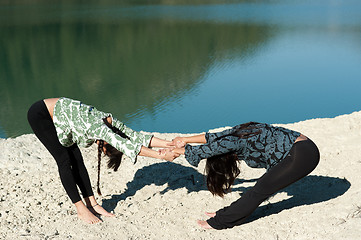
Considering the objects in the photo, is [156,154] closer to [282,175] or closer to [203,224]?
[203,224]

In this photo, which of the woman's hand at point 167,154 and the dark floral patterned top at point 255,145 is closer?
A: the dark floral patterned top at point 255,145

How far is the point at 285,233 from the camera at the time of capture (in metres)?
4.29

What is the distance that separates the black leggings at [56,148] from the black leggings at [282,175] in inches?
67.9

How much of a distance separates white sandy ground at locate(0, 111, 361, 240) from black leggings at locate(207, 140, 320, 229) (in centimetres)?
31

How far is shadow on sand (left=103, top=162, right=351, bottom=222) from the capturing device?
5.14m

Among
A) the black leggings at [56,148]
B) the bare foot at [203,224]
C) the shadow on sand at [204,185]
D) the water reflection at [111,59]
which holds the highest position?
the black leggings at [56,148]

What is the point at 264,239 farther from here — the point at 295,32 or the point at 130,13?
the point at 130,13

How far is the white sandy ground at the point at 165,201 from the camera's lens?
14.4 feet

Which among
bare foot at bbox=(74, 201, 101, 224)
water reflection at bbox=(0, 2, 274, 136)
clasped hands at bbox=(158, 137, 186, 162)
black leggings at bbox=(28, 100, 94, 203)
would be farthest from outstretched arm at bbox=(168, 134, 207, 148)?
water reflection at bbox=(0, 2, 274, 136)

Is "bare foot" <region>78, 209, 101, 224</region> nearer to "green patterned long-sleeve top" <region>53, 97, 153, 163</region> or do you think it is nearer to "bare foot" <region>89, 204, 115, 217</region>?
"bare foot" <region>89, 204, 115, 217</region>

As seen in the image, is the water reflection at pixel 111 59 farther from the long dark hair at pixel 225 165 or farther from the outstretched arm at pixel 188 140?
the long dark hair at pixel 225 165

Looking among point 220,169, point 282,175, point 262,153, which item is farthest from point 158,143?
point 282,175

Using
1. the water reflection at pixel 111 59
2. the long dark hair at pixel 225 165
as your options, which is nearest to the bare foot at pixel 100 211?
the long dark hair at pixel 225 165

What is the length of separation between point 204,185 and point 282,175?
214cm
